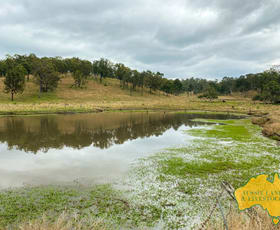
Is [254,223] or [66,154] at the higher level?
[254,223]

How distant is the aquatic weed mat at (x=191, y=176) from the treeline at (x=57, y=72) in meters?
78.7

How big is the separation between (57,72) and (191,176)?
9996 cm

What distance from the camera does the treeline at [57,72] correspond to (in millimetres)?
83706

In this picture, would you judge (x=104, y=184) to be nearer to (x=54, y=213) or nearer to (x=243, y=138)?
(x=54, y=213)

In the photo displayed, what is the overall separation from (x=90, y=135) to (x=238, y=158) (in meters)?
18.3

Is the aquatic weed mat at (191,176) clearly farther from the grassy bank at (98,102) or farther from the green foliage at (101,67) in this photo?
the green foliage at (101,67)

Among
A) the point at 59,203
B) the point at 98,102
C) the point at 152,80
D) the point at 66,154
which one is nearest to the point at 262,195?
the point at 59,203

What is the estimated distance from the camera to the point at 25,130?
29.1 meters

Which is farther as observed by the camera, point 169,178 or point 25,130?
point 25,130

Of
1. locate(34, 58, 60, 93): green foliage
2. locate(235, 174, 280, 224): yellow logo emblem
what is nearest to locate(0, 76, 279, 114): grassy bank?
locate(34, 58, 60, 93): green foliage

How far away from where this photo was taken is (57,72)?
9888cm

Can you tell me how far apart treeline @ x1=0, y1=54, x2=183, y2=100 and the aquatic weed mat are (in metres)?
78.7

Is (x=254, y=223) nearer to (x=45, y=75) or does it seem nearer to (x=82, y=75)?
(x=45, y=75)

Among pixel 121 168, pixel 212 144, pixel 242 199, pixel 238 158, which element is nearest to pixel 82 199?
pixel 121 168
